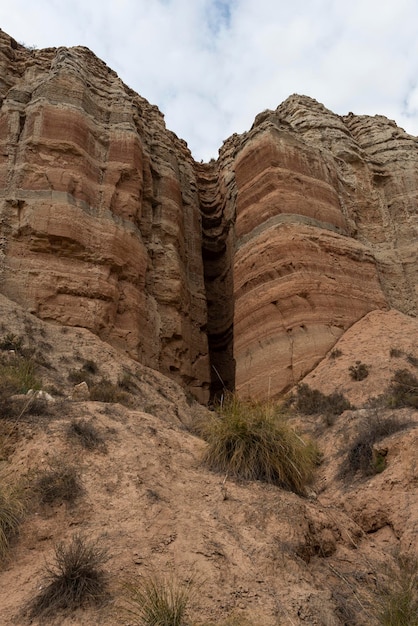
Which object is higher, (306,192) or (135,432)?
(306,192)

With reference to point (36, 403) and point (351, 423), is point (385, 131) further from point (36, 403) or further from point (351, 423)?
point (36, 403)

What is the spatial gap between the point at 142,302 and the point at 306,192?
8592 millimetres

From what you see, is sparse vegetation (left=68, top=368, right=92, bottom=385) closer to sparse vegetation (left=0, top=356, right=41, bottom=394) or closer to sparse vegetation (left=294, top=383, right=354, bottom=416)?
sparse vegetation (left=0, top=356, right=41, bottom=394)

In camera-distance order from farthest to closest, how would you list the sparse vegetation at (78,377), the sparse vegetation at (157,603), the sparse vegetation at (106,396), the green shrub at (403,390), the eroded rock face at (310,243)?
the eroded rock face at (310,243)
the sparse vegetation at (78,377)
the green shrub at (403,390)
the sparse vegetation at (106,396)
the sparse vegetation at (157,603)

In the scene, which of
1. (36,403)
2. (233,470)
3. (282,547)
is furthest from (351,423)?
(36,403)

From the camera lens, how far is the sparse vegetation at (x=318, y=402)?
12.5 m

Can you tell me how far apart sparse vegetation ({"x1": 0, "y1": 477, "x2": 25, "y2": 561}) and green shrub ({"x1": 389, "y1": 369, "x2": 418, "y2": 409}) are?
8.03 m

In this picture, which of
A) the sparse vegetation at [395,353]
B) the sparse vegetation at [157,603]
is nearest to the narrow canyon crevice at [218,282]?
the sparse vegetation at [395,353]

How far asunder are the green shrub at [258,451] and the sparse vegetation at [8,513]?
2.67 m

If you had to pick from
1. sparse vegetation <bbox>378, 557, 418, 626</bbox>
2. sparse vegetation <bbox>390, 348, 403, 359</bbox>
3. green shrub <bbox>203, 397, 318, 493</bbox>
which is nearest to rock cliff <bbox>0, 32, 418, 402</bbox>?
sparse vegetation <bbox>390, 348, 403, 359</bbox>

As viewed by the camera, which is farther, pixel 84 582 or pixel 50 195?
pixel 50 195

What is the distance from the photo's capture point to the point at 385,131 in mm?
28922

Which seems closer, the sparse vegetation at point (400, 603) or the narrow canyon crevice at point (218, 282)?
the sparse vegetation at point (400, 603)

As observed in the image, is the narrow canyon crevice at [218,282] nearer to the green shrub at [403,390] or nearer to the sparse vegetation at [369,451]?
the green shrub at [403,390]
